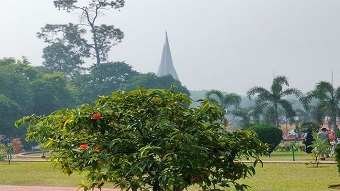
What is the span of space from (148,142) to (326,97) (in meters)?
25.0

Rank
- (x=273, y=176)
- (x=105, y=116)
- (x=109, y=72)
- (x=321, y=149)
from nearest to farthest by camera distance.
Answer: (x=105, y=116), (x=273, y=176), (x=321, y=149), (x=109, y=72)

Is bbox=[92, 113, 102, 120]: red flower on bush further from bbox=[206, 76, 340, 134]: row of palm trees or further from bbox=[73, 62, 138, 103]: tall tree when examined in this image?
bbox=[73, 62, 138, 103]: tall tree

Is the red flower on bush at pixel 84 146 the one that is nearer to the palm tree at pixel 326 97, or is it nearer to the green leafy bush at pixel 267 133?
the green leafy bush at pixel 267 133

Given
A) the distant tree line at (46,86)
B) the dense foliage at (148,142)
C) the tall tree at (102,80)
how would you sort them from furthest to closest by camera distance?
the tall tree at (102,80) → the distant tree line at (46,86) → the dense foliage at (148,142)

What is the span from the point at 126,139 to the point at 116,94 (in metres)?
0.49

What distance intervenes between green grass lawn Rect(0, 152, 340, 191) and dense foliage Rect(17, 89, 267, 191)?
5082mm

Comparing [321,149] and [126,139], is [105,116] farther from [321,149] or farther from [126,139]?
[321,149]

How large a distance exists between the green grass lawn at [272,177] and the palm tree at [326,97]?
12386mm

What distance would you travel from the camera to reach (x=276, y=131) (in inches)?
890

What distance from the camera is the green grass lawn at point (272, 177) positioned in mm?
12023

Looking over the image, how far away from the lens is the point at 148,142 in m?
5.82

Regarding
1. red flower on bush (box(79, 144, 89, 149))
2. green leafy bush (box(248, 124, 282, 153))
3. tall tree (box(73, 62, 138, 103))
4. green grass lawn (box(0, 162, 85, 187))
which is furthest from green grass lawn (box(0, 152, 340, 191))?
tall tree (box(73, 62, 138, 103))

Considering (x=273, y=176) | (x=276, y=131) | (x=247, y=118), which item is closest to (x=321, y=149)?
(x=273, y=176)

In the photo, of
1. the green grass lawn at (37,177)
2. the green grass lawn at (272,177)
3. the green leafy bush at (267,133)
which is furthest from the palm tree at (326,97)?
the green grass lawn at (37,177)
